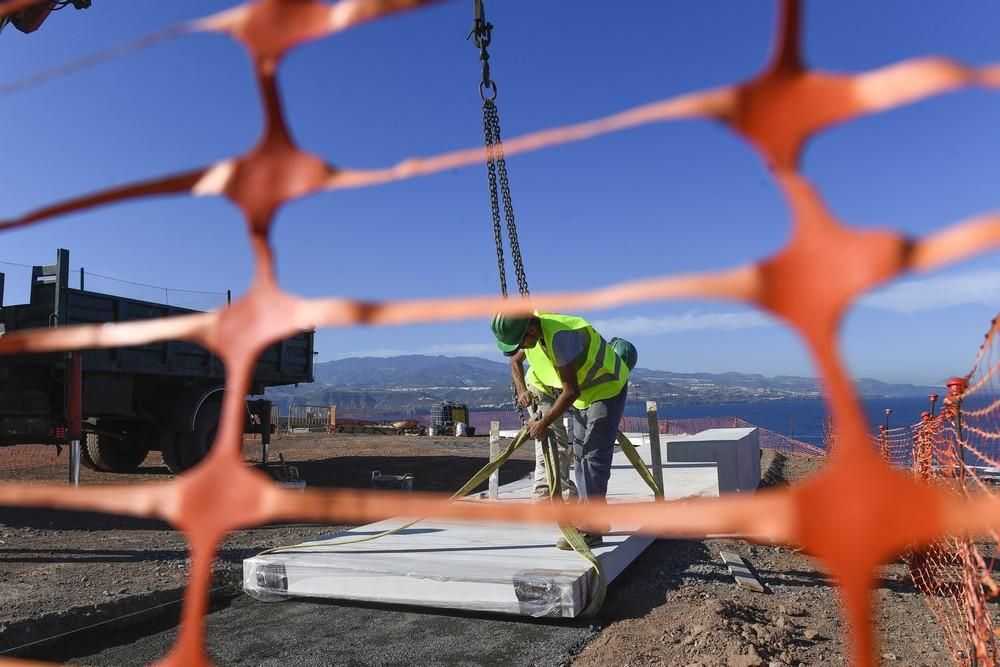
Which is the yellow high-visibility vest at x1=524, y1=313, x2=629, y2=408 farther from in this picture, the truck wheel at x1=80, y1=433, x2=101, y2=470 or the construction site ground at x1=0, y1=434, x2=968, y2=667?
the truck wheel at x1=80, y1=433, x2=101, y2=470

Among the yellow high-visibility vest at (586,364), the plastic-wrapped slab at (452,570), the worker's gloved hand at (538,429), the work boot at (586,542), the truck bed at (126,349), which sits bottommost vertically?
the plastic-wrapped slab at (452,570)

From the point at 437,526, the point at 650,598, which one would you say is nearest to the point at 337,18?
the point at 650,598

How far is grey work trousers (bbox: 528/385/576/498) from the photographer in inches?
194

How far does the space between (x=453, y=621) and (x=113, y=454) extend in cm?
928

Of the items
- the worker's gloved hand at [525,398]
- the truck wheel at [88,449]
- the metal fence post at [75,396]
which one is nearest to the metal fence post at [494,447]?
the worker's gloved hand at [525,398]

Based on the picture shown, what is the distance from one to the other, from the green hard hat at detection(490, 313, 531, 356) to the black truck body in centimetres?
301

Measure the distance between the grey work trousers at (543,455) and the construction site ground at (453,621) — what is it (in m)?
0.73

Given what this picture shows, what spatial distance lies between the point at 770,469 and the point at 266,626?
38.4 ft

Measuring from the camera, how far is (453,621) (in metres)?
3.95

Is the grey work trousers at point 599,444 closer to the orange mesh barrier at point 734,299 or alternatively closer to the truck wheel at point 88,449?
the orange mesh barrier at point 734,299

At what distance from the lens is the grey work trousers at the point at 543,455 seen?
4926mm

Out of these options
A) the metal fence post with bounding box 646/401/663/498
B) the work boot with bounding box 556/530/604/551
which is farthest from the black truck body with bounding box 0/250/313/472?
the work boot with bounding box 556/530/604/551

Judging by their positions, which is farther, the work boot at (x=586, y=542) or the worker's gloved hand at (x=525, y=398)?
the worker's gloved hand at (x=525, y=398)

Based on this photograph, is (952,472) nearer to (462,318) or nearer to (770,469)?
(462,318)
